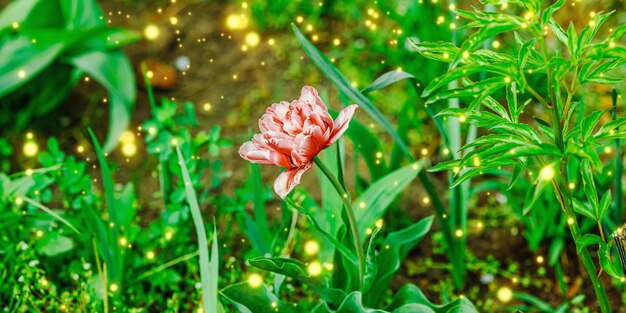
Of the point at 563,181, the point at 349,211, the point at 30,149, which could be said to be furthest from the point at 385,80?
the point at 30,149

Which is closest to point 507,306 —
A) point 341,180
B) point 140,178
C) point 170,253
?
point 341,180

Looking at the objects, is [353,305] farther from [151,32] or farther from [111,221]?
[151,32]

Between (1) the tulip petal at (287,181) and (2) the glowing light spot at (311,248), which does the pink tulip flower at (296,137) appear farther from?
(2) the glowing light spot at (311,248)

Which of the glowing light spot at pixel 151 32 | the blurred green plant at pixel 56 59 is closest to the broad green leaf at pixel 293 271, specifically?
the blurred green plant at pixel 56 59

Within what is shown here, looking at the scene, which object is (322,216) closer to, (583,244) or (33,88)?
(583,244)

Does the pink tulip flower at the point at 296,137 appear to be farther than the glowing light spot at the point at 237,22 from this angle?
No

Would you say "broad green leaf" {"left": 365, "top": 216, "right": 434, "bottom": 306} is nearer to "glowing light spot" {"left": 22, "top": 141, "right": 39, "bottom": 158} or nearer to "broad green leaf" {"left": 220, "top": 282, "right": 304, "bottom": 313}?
"broad green leaf" {"left": 220, "top": 282, "right": 304, "bottom": 313}
